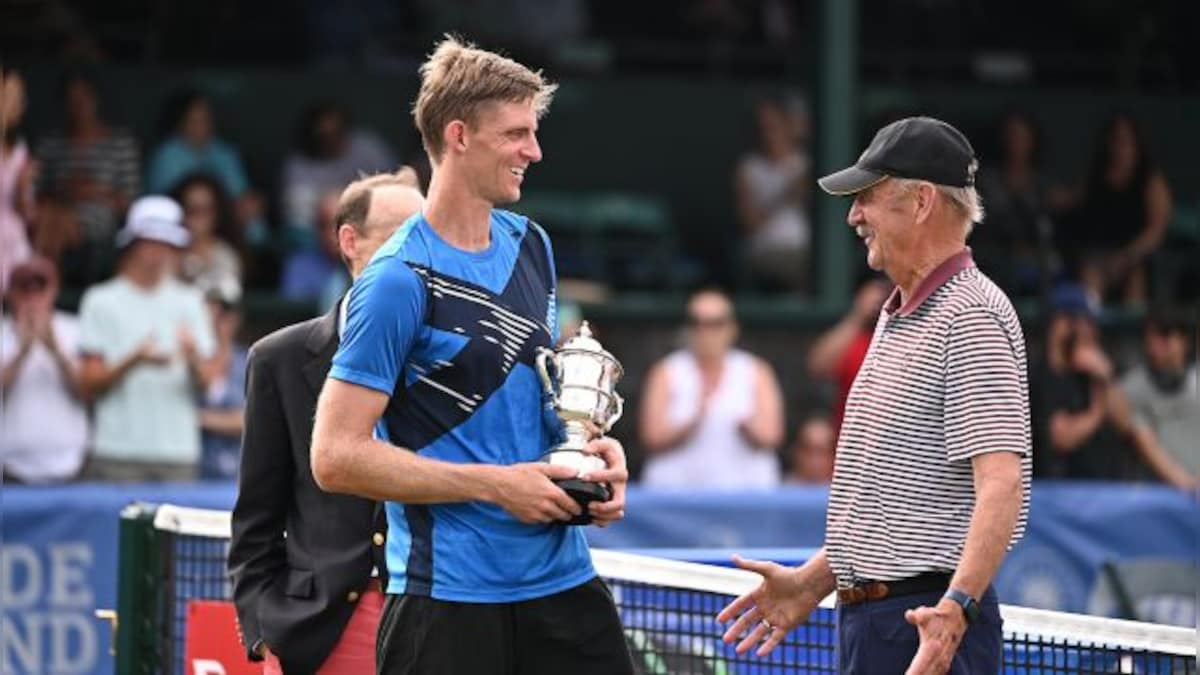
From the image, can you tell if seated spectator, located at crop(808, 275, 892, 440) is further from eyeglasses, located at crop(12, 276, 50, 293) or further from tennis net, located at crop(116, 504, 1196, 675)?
tennis net, located at crop(116, 504, 1196, 675)

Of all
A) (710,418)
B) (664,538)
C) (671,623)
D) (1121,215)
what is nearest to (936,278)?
(671,623)

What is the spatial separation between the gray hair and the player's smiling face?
2.72 ft

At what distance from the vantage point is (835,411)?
45.0ft

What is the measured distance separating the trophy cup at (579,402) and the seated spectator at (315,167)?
33.6 feet

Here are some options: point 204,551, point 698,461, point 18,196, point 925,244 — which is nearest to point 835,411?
point 698,461

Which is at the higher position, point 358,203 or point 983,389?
point 358,203

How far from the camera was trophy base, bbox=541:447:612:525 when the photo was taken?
532 centimetres

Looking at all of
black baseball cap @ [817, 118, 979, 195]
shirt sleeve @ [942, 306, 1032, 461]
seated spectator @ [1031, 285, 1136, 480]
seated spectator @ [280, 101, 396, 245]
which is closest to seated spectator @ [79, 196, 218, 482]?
seated spectator @ [280, 101, 396, 245]

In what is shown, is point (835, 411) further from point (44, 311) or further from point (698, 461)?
point (44, 311)

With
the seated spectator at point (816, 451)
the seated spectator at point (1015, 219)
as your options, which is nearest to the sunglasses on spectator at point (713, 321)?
the seated spectator at point (816, 451)

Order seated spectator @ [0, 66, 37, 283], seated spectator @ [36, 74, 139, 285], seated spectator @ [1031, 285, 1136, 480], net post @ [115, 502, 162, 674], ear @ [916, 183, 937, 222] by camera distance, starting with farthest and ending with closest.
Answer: seated spectator @ [36, 74, 139, 285], seated spectator @ [1031, 285, 1136, 480], seated spectator @ [0, 66, 37, 283], net post @ [115, 502, 162, 674], ear @ [916, 183, 937, 222]

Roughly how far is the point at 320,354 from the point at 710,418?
7.22m

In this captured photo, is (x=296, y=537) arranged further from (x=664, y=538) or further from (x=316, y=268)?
(x=316, y=268)

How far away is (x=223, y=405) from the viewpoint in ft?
41.5
